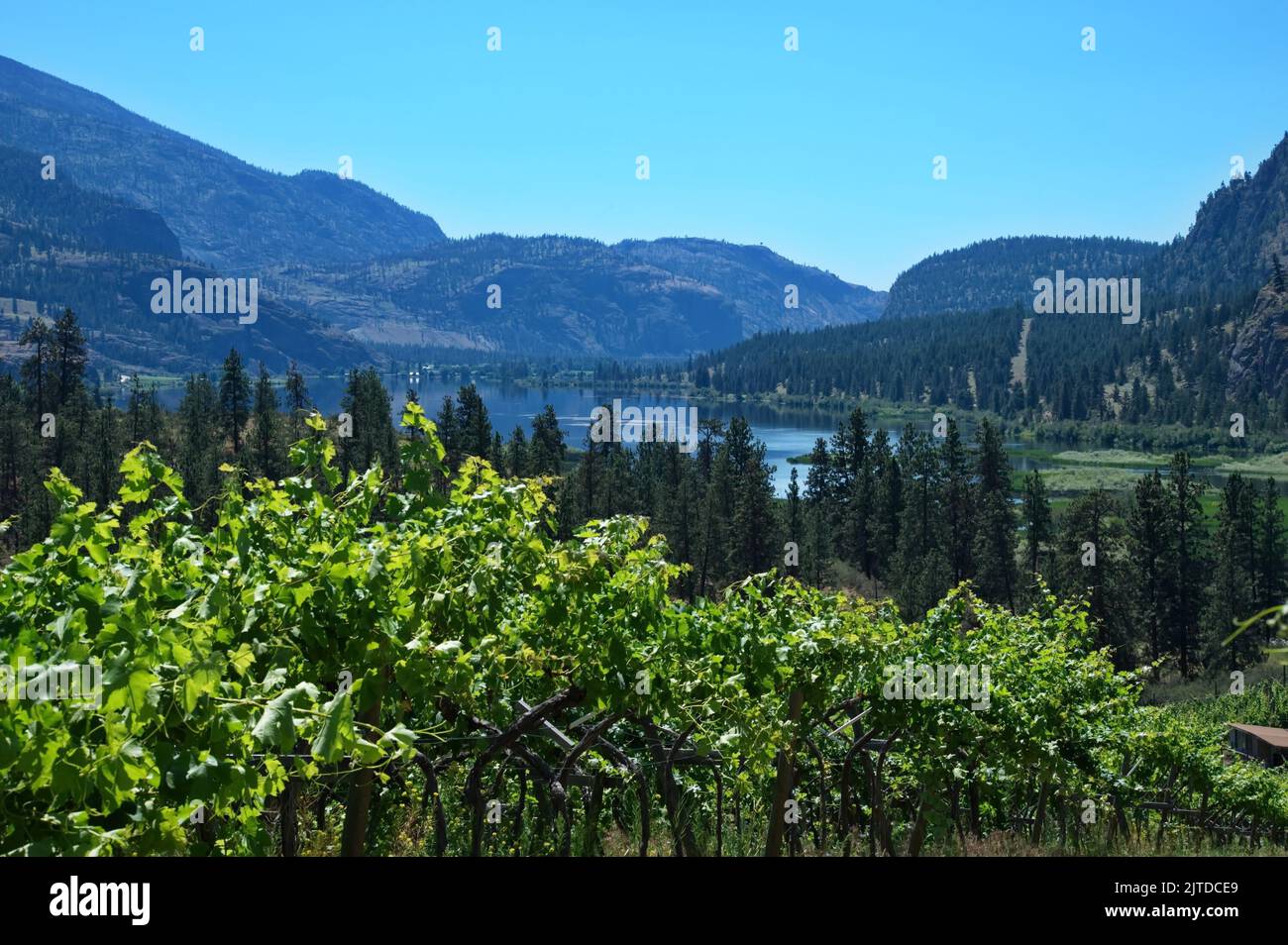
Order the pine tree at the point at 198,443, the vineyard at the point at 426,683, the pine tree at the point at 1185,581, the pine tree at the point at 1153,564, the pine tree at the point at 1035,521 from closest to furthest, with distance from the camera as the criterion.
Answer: the vineyard at the point at 426,683 → the pine tree at the point at 198,443 → the pine tree at the point at 1153,564 → the pine tree at the point at 1185,581 → the pine tree at the point at 1035,521

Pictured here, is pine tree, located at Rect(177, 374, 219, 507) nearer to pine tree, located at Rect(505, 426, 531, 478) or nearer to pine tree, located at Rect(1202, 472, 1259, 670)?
pine tree, located at Rect(505, 426, 531, 478)

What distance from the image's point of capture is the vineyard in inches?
168

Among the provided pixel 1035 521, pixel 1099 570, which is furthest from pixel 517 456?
pixel 1099 570

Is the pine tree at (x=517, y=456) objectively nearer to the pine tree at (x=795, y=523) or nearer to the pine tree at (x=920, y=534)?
the pine tree at (x=795, y=523)

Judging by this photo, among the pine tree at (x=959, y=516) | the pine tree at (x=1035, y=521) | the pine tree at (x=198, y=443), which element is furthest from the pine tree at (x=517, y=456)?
the pine tree at (x=1035, y=521)

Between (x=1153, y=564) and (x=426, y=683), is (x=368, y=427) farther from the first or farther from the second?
(x=426, y=683)

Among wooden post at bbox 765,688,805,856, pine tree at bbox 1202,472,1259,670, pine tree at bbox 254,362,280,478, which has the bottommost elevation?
pine tree at bbox 1202,472,1259,670

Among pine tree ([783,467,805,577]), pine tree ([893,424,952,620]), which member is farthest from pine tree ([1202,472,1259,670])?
pine tree ([783,467,805,577])

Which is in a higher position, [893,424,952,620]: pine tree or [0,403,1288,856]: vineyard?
[0,403,1288,856]: vineyard

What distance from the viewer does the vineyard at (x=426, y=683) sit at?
14.0ft

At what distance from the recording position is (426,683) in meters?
6.11
